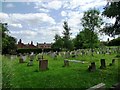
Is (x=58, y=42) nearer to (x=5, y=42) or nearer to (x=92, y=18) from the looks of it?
(x=5, y=42)

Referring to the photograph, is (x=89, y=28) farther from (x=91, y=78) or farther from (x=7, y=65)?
(x=7, y=65)

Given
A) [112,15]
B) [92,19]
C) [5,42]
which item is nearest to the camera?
[112,15]

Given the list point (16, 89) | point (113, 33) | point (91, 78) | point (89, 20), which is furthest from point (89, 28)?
point (16, 89)

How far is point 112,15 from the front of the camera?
62.0 feet

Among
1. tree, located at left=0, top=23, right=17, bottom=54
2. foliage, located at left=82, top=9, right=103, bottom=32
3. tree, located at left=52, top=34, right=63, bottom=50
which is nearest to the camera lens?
foliage, located at left=82, top=9, right=103, bottom=32

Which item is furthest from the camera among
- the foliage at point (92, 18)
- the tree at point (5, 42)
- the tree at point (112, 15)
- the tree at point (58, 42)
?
the tree at point (58, 42)

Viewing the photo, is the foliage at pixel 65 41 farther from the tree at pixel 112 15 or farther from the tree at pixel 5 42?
the tree at pixel 112 15

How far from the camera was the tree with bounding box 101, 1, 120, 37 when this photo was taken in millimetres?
18469

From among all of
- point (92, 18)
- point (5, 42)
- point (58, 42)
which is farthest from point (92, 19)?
point (58, 42)

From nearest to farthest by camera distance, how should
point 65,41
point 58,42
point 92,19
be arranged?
point 92,19 < point 65,41 < point 58,42

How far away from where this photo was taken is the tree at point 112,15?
60.6ft

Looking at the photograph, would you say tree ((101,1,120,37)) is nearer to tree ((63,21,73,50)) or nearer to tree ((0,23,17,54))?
tree ((0,23,17,54))

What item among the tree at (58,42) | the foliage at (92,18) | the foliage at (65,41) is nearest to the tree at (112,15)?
the foliage at (92,18)

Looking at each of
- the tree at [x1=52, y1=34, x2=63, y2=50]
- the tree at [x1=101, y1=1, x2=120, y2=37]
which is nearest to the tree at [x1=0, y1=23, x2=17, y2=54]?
the tree at [x1=52, y1=34, x2=63, y2=50]
